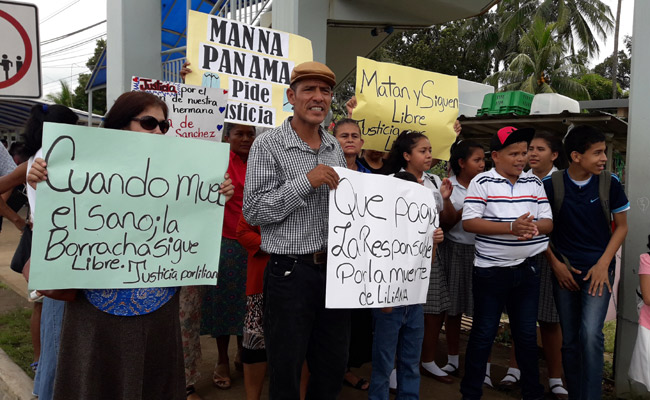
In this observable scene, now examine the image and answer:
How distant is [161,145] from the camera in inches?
92.6

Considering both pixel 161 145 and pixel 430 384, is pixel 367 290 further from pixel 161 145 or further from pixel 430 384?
pixel 430 384

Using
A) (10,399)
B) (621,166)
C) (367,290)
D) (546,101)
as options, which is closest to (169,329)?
(367,290)

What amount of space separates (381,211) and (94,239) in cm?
143

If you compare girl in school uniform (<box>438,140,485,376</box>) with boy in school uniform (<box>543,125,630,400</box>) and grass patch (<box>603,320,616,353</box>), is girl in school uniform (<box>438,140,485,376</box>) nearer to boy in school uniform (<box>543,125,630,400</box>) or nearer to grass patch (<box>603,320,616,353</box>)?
boy in school uniform (<box>543,125,630,400</box>)

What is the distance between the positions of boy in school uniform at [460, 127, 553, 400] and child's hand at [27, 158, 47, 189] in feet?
8.09

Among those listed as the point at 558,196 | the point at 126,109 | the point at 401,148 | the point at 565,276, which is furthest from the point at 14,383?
the point at 558,196

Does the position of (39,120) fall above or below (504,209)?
above

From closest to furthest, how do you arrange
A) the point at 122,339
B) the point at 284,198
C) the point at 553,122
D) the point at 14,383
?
1. the point at 122,339
2. the point at 284,198
3. the point at 14,383
4. the point at 553,122

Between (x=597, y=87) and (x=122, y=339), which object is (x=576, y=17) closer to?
(x=597, y=87)

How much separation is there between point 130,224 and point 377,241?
4.11ft

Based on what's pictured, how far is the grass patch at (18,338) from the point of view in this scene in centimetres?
448

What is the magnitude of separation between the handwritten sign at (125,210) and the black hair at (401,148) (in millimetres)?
1553

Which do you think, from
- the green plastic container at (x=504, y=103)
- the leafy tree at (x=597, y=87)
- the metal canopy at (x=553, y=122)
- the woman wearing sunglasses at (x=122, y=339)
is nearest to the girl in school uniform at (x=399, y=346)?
the woman wearing sunglasses at (x=122, y=339)

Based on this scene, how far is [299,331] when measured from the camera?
2.56 metres
